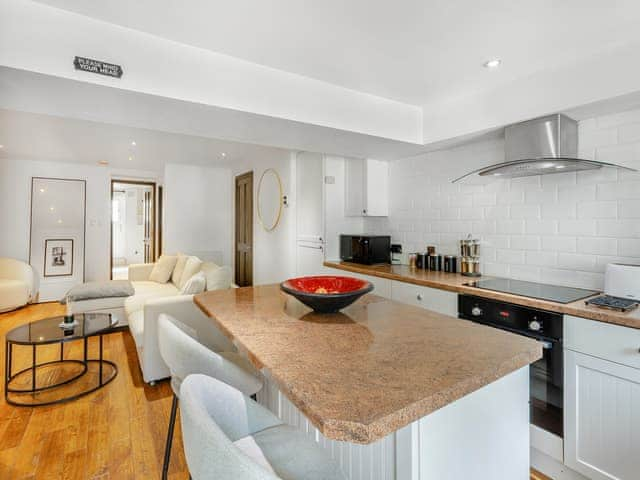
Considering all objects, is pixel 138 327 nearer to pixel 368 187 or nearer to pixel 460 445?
pixel 368 187

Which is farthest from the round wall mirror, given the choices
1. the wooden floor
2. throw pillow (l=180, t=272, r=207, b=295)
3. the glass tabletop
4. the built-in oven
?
the built-in oven

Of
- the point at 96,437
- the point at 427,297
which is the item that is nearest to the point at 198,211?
the point at 96,437

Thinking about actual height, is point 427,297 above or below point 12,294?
above

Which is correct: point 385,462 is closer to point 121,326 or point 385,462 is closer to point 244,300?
point 244,300

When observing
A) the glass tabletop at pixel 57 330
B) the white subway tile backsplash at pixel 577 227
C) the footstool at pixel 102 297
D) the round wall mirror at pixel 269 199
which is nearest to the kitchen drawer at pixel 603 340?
the white subway tile backsplash at pixel 577 227

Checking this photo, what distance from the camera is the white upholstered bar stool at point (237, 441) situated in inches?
22.1

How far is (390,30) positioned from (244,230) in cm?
474

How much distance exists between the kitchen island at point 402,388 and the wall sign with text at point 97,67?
133 centimetres

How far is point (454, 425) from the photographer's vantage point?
0.91m

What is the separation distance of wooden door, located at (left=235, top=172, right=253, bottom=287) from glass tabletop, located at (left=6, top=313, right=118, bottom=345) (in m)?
2.79

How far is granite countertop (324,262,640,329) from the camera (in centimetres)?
152

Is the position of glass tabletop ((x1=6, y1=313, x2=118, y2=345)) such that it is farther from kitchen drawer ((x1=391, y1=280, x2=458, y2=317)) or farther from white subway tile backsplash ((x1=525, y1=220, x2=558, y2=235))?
white subway tile backsplash ((x1=525, y1=220, x2=558, y2=235))

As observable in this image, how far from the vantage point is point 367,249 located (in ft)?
10.9

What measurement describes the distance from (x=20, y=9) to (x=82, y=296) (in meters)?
3.26
